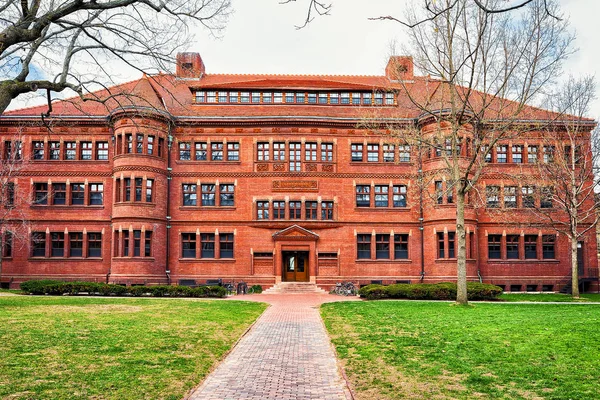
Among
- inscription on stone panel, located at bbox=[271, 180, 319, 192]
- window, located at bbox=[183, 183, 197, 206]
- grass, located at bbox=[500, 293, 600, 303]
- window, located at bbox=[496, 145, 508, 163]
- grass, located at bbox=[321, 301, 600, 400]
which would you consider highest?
window, located at bbox=[496, 145, 508, 163]

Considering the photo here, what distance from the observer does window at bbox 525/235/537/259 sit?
36094 mm

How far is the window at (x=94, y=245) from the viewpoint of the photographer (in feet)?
116

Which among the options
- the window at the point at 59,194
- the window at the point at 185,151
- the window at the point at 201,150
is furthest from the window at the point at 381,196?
the window at the point at 59,194

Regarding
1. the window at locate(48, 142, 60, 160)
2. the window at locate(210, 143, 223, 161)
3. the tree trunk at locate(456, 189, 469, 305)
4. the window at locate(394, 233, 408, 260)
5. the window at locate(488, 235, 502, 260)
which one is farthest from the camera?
the window at locate(210, 143, 223, 161)

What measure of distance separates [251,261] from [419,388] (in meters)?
28.0

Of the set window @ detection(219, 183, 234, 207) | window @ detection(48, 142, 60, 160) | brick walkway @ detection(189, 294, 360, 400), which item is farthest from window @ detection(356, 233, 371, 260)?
window @ detection(48, 142, 60, 160)

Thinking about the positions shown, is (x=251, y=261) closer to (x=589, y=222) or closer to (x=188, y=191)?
(x=188, y=191)

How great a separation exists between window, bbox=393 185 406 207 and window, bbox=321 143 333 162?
5068 mm

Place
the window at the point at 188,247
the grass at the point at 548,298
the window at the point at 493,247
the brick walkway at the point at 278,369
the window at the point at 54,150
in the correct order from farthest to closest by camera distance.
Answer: the window at the point at 54,150
the window at the point at 493,247
the window at the point at 188,247
the grass at the point at 548,298
the brick walkway at the point at 278,369

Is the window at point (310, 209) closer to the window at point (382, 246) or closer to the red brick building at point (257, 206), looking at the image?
the red brick building at point (257, 206)

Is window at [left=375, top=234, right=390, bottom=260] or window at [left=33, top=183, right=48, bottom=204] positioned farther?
window at [left=375, top=234, right=390, bottom=260]

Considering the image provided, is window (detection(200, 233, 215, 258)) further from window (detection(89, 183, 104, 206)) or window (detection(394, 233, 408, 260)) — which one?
window (detection(394, 233, 408, 260))

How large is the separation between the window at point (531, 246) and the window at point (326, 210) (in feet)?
45.4

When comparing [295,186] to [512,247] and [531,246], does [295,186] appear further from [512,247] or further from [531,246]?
[531,246]
